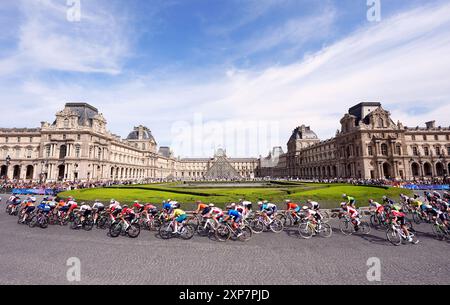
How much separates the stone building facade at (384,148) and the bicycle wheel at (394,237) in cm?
5559

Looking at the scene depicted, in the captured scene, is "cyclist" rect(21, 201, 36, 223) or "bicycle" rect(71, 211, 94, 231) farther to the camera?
"cyclist" rect(21, 201, 36, 223)

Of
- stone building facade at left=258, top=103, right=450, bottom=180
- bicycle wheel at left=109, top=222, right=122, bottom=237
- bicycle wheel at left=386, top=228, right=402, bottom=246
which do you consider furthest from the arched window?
bicycle wheel at left=109, top=222, right=122, bottom=237

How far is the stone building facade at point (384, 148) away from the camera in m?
58.8

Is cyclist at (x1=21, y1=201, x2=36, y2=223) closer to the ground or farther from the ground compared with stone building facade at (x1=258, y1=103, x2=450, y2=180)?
closer to the ground

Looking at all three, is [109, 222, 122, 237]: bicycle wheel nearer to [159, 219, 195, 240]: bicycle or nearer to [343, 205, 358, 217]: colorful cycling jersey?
[159, 219, 195, 240]: bicycle

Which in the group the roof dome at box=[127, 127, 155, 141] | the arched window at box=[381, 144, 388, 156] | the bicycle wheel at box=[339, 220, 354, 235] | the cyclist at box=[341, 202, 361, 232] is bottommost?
the bicycle wheel at box=[339, 220, 354, 235]

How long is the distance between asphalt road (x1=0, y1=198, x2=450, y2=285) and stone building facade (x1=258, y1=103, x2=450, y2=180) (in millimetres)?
56509

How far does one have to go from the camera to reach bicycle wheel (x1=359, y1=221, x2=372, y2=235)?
11540mm

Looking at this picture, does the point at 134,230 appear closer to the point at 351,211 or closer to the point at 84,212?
the point at 84,212

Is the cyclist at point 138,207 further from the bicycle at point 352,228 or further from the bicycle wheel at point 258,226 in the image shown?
the bicycle at point 352,228

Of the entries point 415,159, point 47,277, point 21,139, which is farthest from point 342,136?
point 21,139

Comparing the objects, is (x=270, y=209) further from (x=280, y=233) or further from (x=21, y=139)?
(x=21, y=139)

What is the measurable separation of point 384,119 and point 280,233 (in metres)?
67.0
